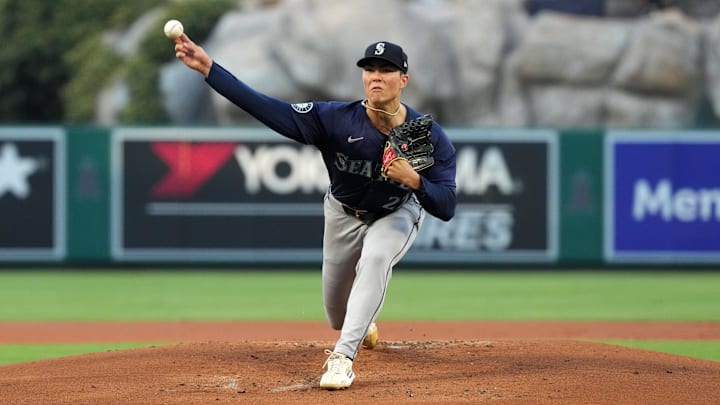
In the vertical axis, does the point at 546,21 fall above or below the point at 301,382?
above

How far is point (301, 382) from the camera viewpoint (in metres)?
6.09

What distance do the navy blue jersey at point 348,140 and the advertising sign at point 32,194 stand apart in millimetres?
9492

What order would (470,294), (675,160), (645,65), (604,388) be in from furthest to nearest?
(645,65) < (675,160) < (470,294) < (604,388)

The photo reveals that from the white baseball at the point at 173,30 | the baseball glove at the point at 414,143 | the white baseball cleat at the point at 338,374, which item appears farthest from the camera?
the baseball glove at the point at 414,143

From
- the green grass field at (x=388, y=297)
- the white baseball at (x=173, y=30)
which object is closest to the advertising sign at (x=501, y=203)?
the green grass field at (x=388, y=297)

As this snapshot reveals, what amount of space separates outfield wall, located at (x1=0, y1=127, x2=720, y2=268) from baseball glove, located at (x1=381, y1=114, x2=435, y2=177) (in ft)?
30.0

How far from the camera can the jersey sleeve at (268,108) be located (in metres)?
6.01

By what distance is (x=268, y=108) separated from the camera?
614cm

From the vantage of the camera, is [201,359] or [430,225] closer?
[201,359]

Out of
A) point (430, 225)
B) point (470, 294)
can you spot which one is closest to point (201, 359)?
point (470, 294)

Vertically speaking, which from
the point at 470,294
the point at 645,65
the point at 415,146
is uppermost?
the point at 645,65

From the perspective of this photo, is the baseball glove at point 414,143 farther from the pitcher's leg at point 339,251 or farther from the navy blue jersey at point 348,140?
the pitcher's leg at point 339,251

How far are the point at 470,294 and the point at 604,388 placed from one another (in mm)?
6836

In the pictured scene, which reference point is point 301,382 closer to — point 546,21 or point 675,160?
point 675,160
